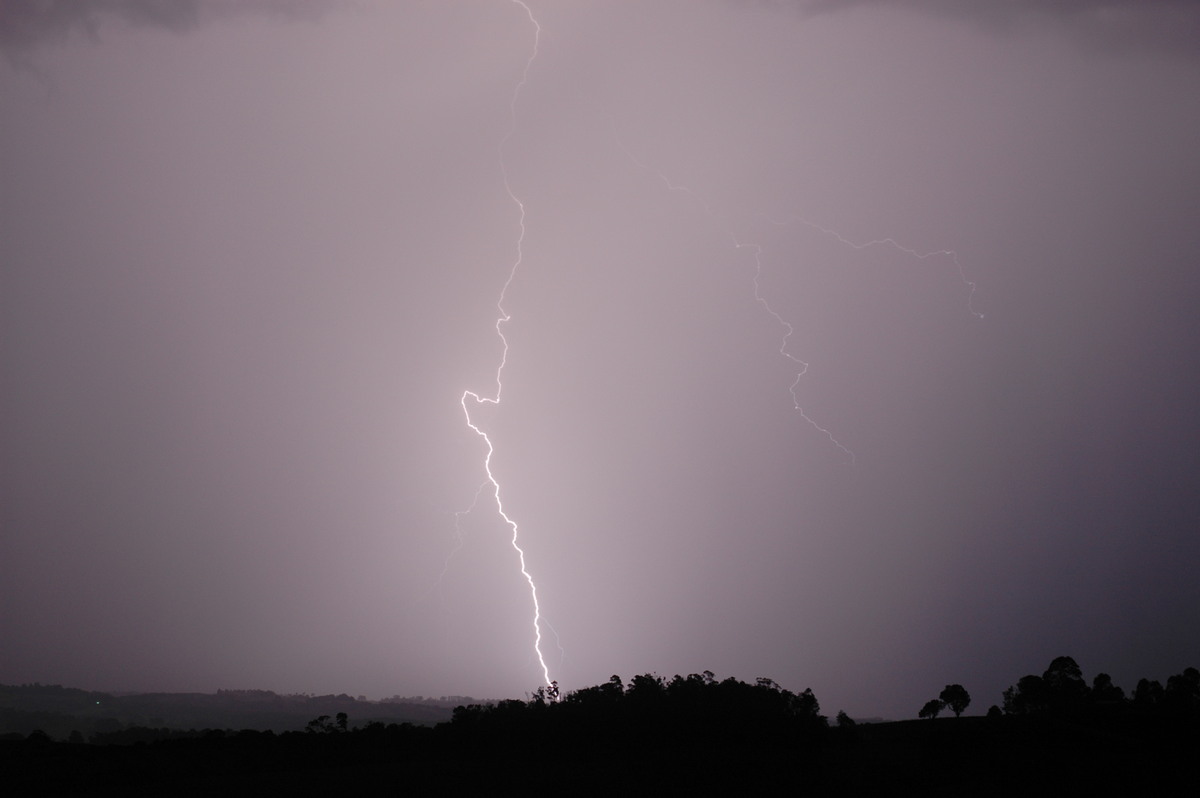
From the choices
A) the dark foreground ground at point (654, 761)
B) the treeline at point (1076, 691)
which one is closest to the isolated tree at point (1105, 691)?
the treeline at point (1076, 691)

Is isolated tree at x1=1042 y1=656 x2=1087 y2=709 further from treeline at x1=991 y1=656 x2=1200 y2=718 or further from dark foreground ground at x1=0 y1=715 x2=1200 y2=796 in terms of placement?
dark foreground ground at x1=0 y1=715 x2=1200 y2=796

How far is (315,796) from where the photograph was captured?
22844 mm

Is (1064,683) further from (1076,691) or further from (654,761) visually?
(654,761)

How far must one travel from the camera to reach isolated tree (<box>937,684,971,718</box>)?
144ft

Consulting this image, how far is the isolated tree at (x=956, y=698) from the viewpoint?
1732 inches

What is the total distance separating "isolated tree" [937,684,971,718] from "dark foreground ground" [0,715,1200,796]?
10120 mm

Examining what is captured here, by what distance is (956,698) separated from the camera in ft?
146

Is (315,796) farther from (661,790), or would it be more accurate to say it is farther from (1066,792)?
(1066,792)

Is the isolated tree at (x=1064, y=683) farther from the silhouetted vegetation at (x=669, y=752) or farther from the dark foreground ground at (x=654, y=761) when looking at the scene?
the dark foreground ground at (x=654, y=761)

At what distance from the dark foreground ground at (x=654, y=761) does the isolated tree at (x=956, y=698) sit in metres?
10.1

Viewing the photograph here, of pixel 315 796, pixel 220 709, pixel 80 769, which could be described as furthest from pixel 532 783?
pixel 220 709

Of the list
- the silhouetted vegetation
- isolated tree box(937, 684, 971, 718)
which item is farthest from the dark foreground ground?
isolated tree box(937, 684, 971, 718)

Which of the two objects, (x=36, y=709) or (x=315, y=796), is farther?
(x=36, y=709)

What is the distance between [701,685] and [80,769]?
25.6 metres
